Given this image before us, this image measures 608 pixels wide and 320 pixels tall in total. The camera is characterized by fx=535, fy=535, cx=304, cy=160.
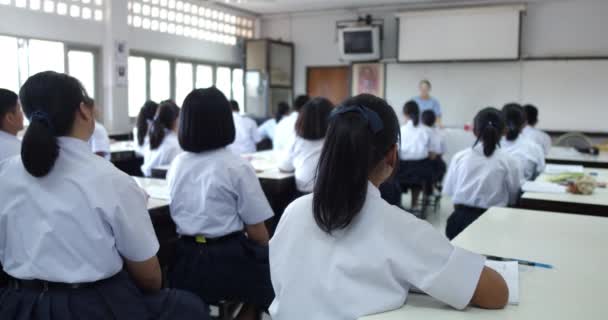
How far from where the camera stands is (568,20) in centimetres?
786

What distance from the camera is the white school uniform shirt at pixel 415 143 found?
5516mm

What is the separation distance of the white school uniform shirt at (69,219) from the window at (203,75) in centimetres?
755

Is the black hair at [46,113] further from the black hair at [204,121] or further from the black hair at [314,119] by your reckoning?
the black hair at [314,119]

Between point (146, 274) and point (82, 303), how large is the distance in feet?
0.71

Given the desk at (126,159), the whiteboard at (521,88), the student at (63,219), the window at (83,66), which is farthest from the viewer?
the whiteboard at (521,88)

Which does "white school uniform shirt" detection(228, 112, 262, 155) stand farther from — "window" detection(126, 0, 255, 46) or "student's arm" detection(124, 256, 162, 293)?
Result: "student's arm" detection(124, 256, 162, 293)

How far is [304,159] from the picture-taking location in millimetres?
3486

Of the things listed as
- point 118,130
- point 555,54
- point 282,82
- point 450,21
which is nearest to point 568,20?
point 555,54

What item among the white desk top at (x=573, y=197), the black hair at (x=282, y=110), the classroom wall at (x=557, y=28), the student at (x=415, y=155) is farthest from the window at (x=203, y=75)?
the white desk top at (x=573, y=197)

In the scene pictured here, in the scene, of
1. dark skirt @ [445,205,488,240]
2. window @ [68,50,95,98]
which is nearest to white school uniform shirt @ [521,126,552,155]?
dark skirt @ [445,205,488,240]

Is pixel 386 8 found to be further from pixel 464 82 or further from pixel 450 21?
pixel 464 82

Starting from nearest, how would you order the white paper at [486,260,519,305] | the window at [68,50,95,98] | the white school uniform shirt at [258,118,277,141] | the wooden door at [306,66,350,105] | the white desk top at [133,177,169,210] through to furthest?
the white paper at [486,260,519,305] → the white desk top at [133,177,169,210] → the window at [68,50,95,98] → the white school uniform shirt at [258,118,277,141] → the wooden door at [306,66,350,105]

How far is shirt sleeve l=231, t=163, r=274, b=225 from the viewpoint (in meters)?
2.23

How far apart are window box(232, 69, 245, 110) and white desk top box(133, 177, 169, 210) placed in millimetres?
6694
